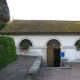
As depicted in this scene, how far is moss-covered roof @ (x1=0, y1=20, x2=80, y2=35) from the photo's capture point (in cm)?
1633

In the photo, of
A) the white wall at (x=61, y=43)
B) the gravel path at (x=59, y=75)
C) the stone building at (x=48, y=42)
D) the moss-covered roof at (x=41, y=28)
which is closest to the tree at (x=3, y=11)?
the gravel path at (x=59, y=75)

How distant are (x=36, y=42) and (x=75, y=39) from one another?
439 cm

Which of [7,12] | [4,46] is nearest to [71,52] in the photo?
[4,46]

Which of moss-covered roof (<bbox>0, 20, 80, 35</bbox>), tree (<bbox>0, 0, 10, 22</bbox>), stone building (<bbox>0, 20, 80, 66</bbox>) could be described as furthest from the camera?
stone building (<bbox>0, 20, 80, 66</bbox>)

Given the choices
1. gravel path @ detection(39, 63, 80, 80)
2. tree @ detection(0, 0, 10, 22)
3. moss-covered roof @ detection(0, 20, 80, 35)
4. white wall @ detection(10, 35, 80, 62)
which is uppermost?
tree @ detection(0, 0, 10, 22)

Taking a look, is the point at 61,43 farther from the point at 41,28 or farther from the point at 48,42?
the point at 41,28

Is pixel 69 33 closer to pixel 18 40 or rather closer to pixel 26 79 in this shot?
pixel 18 40

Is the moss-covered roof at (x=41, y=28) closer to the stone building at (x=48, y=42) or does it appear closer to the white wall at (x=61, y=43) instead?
the stone building at (x=48, y=42)

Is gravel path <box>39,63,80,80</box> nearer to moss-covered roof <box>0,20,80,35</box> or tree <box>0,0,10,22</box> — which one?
moss-covered roof <box>0,20,80,35</box>

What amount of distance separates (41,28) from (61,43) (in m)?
2.87

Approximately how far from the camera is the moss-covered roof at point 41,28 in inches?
643

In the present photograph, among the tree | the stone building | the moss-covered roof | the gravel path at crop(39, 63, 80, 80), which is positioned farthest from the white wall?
the tree

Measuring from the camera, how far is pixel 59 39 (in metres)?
16.8

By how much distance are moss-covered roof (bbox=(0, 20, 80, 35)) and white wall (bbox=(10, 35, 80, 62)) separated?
649mm
